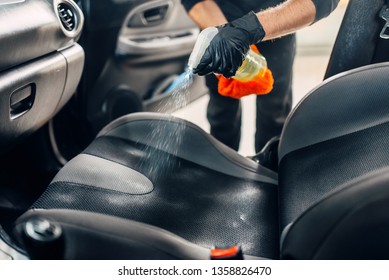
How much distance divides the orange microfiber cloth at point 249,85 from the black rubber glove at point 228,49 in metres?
0.18

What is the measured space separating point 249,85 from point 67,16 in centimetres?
50

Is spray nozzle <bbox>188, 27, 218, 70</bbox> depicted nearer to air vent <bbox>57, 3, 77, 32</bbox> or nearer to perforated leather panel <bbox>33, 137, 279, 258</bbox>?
perforated leather panel <bbox>33, 137, 279, 258</bbox>

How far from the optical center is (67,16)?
4.33 ft

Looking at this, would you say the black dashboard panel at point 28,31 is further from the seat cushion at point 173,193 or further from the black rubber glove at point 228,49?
the black rubber glove at point 228,49

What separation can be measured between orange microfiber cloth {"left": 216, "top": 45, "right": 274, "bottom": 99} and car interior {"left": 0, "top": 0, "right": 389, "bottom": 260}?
149 mm

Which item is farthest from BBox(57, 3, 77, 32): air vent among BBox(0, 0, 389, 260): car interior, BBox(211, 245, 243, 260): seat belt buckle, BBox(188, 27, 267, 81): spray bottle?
BBox(211, 245, 243, 260): seat belt buckle

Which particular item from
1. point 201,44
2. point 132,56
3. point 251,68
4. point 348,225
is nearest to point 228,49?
point 201,44

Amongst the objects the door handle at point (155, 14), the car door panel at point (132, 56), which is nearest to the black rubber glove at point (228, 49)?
the car door panel at point (132, 56)

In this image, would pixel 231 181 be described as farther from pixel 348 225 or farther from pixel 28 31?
pixel 28 31

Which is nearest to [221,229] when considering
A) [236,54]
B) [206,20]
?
[236,54]
